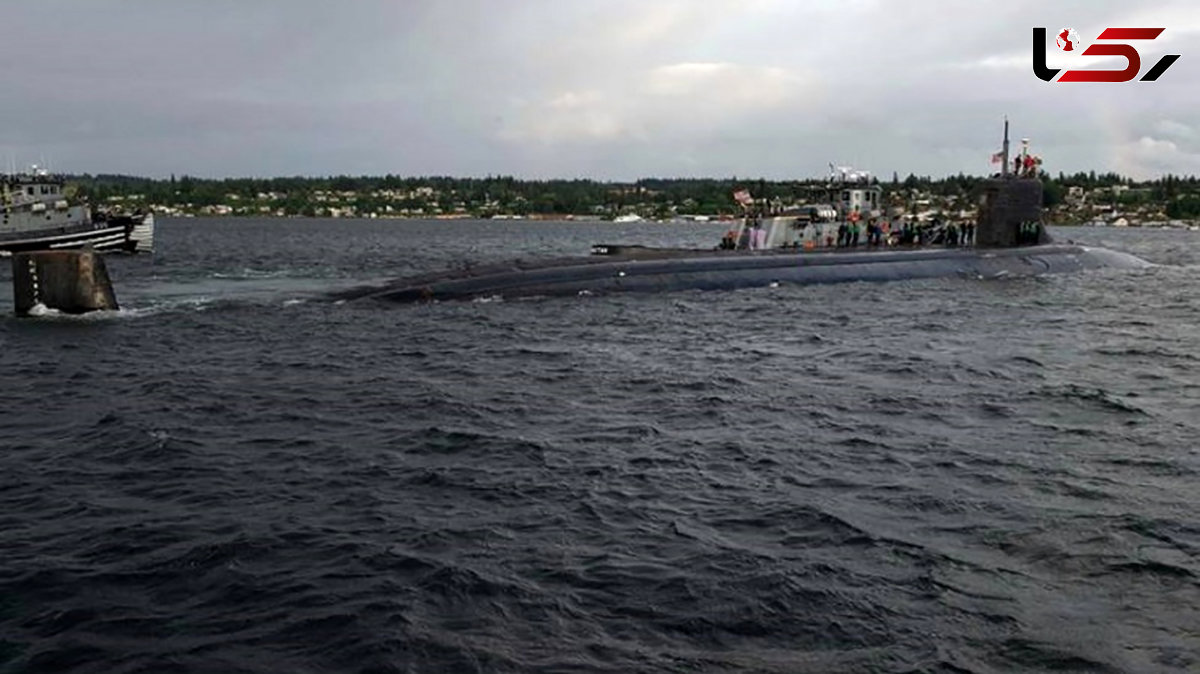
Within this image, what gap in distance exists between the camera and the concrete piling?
30.5 m

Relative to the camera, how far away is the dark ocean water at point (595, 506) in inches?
369

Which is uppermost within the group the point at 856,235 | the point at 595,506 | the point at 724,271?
the point at 856,235

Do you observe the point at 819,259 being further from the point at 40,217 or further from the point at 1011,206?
the point at 40,217

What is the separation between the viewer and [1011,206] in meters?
51.1

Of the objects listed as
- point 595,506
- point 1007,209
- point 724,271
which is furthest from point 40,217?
point 595,506

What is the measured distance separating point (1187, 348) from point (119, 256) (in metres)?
61.9

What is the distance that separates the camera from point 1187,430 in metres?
17.9

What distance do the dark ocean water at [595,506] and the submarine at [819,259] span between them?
35.7 ft

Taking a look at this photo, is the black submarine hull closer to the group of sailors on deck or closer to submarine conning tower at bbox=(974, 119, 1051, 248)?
submarine conning tower at bbox=(974, 119, 1051, 248)

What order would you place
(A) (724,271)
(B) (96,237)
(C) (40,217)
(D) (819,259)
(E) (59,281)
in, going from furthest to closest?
(B) (96,237)
(C) (40,217)
(D) (819,259)
(A) (724,271)
(E) (59,281)

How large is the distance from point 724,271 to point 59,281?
23426 millimetres

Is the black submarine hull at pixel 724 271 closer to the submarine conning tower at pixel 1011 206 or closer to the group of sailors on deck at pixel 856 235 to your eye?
the submarine conning tower at pixel 1011 206

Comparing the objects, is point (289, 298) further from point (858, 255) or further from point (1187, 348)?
point (1187, 348)

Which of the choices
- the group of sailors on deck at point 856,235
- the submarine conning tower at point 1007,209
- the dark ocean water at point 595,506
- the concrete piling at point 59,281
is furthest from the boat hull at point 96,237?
the submarine conning tower at point 1007,209
